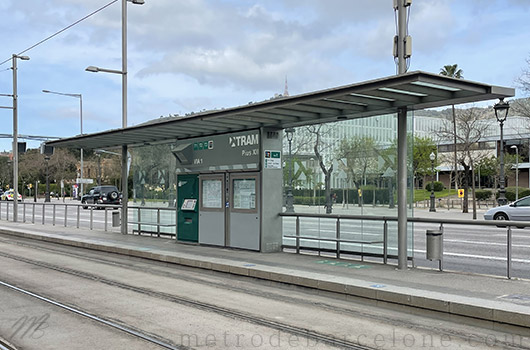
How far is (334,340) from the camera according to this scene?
6688mm

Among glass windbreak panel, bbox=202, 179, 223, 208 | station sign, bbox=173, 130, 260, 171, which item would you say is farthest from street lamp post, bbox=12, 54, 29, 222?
glass windbreak panel, bbox=202, 179, 223, 208

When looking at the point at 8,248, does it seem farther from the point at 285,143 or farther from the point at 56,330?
the point at 56,330

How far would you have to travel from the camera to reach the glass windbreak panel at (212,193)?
15.1 meters

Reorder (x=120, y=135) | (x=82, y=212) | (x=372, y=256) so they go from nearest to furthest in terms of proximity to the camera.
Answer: (x=372, y=256) → (x=120, y=135) → (x=82, y=212)

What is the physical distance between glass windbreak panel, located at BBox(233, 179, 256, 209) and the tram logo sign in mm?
923

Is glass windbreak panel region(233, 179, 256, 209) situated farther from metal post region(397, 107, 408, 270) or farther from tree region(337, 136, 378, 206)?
metal post region(397, 107, 408, 270)

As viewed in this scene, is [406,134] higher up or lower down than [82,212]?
higher up

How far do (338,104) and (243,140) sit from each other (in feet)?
12.7

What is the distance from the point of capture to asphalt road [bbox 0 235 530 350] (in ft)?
21.7

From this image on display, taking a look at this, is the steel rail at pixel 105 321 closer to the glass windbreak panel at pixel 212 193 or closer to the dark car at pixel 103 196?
the glass windbreak panel at pixel 212 193

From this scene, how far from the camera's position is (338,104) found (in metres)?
11.1

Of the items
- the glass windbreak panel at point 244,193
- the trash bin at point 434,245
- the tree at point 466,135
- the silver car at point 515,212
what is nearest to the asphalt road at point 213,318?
the trash bin at point 434,245

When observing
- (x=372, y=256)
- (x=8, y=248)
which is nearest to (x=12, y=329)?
(x=372, y=256)

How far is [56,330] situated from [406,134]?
7.10 m
